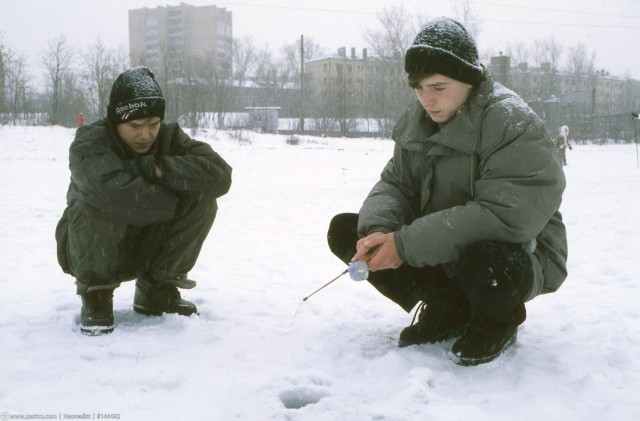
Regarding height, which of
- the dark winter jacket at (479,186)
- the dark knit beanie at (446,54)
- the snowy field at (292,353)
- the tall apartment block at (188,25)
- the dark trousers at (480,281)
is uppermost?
the tall apartment block at (188,25)

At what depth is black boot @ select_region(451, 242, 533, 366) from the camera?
1792 millimetres

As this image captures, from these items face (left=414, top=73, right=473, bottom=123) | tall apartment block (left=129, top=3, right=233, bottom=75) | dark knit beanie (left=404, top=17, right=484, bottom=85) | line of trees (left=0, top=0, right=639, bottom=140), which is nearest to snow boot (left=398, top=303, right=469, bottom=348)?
face (left=414, top=73, right=473, bottom=123)

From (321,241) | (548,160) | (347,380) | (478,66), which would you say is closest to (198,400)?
(347,380)

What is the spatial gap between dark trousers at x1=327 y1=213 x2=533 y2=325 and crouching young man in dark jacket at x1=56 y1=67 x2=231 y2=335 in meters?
0.85

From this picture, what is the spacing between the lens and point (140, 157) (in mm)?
2404

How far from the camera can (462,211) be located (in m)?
1.85

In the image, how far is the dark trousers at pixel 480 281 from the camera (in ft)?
5.88

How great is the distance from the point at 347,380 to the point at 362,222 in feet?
1.84

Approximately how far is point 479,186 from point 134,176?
134 centimetres

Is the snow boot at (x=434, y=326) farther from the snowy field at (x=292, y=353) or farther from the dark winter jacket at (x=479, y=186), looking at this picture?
the dark winter jacket at (x=479, y=186)

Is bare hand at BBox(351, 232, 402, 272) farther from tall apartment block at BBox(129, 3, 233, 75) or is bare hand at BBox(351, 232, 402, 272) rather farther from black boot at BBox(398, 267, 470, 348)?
tall apartment block at BBox(129, 3, 233, 75)

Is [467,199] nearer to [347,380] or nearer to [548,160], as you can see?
[548,160]

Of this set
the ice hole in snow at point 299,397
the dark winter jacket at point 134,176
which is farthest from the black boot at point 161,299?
the ice hole in snow at point 299,397

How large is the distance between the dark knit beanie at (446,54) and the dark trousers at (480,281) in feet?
1.93
